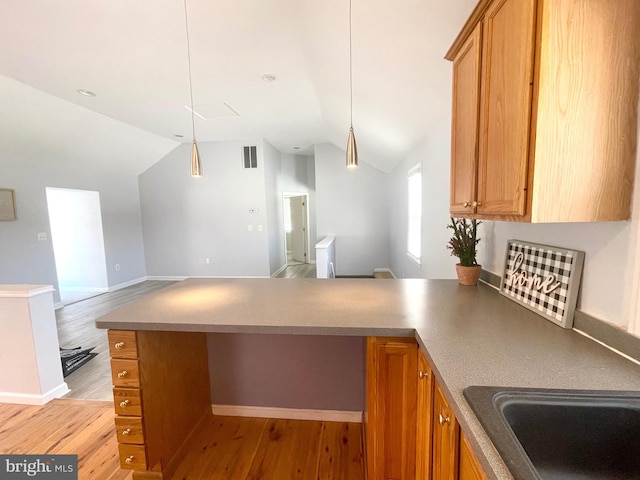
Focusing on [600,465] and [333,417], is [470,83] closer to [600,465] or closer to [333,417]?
[600,465]

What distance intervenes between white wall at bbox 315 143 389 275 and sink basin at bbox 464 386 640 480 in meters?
5.92

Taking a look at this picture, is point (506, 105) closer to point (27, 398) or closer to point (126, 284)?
point (27, 398)

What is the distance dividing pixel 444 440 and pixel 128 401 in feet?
4.66

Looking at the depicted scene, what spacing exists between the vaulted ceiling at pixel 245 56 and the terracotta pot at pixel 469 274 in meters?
1.31

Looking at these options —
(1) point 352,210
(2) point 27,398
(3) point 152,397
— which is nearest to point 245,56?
(3) point 152,397

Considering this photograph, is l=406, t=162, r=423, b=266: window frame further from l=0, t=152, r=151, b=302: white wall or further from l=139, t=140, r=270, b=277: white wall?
l=0, t=152, r=151, b=302: white wall

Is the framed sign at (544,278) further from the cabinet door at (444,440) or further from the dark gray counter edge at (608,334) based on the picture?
the cabinet door at (444,440)

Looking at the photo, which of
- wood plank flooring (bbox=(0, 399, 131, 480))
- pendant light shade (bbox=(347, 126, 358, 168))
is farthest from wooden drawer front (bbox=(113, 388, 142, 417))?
pendant light shade (bbox=(347, 126, 358, 168))

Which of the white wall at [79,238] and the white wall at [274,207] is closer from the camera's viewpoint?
the white wall at [79,238]

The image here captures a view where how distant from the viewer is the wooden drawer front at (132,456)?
1.43 meters

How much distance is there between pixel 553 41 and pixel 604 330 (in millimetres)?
951

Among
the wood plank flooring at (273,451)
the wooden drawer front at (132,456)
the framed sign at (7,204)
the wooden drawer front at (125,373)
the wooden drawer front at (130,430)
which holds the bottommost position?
the wood plank flooring at (273,451)

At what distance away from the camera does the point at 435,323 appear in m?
1.21

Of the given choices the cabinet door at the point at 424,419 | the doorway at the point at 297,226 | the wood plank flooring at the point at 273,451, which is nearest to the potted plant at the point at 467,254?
the cabinet door at the point at 424,419
